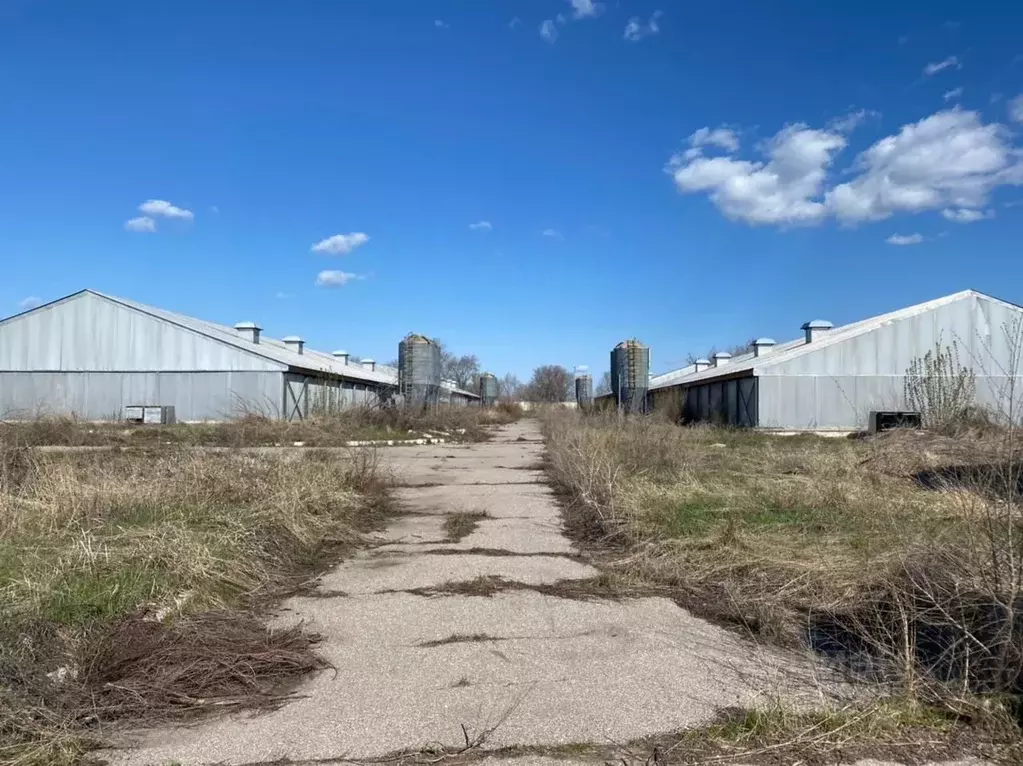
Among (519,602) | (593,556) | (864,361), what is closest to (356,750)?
(519,602)

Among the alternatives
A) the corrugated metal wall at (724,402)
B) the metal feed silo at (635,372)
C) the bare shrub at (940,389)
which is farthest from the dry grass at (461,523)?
the metal feed silo at (635,372)

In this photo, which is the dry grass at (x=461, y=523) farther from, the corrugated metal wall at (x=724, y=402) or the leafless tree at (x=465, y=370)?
the leafless tree at (x=465, y=370)

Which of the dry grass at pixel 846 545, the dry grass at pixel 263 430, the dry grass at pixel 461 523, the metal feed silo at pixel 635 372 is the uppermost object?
the metal feed silo at pixel 635 372

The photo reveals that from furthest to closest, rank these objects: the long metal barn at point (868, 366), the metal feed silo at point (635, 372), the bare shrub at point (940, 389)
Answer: the metal feed silo at point (635, 372)
the long metal barn at point (868, 366)
the bare shrub at point (940, 389)

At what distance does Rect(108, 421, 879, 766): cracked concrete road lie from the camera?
3992 millimetres

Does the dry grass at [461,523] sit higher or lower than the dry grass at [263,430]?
lower

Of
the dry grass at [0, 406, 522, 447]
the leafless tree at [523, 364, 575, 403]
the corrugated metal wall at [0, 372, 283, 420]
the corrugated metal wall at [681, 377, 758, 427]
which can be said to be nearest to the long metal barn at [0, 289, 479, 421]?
the corrugated metal wall at [0, 372, 283, 420]

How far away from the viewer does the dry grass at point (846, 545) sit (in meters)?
4.43

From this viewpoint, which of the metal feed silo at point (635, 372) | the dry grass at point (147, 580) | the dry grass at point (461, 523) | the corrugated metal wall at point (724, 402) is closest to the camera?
the dry grass at point (147, 580)

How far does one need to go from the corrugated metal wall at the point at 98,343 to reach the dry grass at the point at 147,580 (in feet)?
75.7

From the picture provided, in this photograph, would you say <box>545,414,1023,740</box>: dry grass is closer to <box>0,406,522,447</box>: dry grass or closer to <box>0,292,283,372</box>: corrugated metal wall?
<box>0,406,522,447</box>: dry grass

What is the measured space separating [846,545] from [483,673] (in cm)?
467

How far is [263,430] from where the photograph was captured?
2527 centimetres

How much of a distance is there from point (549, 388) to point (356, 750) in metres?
113
